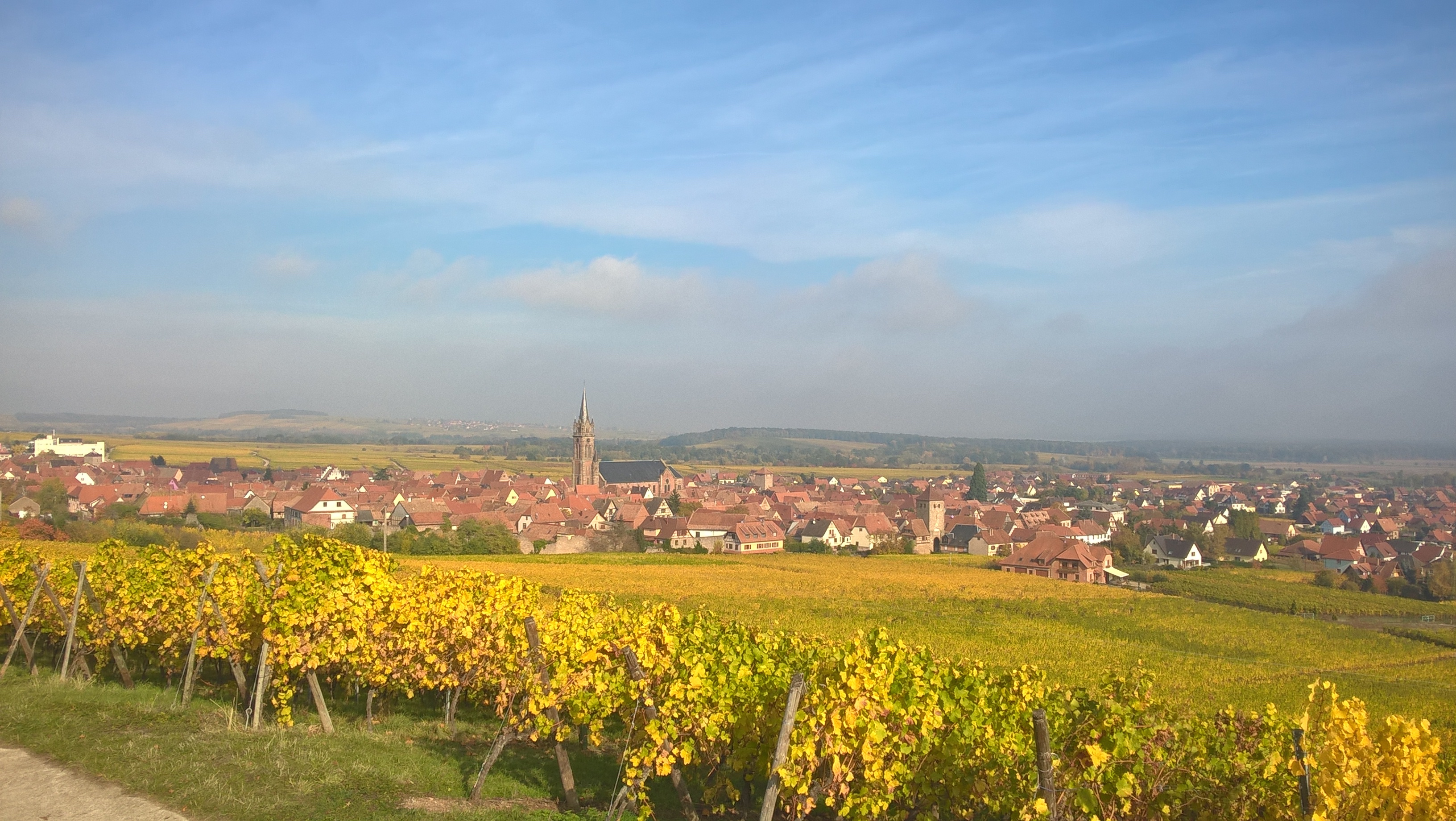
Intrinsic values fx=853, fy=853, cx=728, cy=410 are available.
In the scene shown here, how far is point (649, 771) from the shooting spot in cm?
815

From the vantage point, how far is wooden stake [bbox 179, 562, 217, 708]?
1232 cm

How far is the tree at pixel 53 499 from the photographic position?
6209 centimetres

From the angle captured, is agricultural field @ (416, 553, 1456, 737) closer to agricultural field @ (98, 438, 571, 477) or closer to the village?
the village

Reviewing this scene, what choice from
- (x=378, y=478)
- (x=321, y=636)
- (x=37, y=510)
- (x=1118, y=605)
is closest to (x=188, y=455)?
(x=378, y=478)

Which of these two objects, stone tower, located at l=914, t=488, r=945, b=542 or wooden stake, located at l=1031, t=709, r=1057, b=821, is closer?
wooden stake, located at l=1031, t=709, r=1057, b=821

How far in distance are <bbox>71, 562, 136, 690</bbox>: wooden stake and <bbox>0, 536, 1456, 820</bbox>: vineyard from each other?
0.51 ft

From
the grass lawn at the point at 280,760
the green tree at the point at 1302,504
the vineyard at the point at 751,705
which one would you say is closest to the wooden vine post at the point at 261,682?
the vineyard at the point at 751,705

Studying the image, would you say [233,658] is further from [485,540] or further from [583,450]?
[583,450]

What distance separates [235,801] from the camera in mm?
8258

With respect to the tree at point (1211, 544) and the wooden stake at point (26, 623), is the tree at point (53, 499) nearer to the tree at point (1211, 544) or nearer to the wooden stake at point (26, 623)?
the wooden stake at point (26, 623)

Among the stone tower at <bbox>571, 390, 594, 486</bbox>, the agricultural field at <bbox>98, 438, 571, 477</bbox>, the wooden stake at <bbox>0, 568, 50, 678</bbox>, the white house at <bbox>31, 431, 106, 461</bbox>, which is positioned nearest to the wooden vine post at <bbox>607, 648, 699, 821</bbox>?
the wooden stake at <bbox>0, 568, 50, 678</bbox>

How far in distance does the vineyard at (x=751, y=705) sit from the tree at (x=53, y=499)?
200 ft

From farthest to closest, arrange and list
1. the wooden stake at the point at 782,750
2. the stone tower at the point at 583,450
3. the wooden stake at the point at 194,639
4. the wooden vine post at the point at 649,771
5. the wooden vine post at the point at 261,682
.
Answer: the stone tower at the point at 583,450 → the wooden stake at the point at 194,639 → the wooden vine post at the point at 261,682 → the wooden vine post at the point at 649,771 → the wooden stake at the point at 782,750

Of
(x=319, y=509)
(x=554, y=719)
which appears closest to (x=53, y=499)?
(x=319, y=509)
